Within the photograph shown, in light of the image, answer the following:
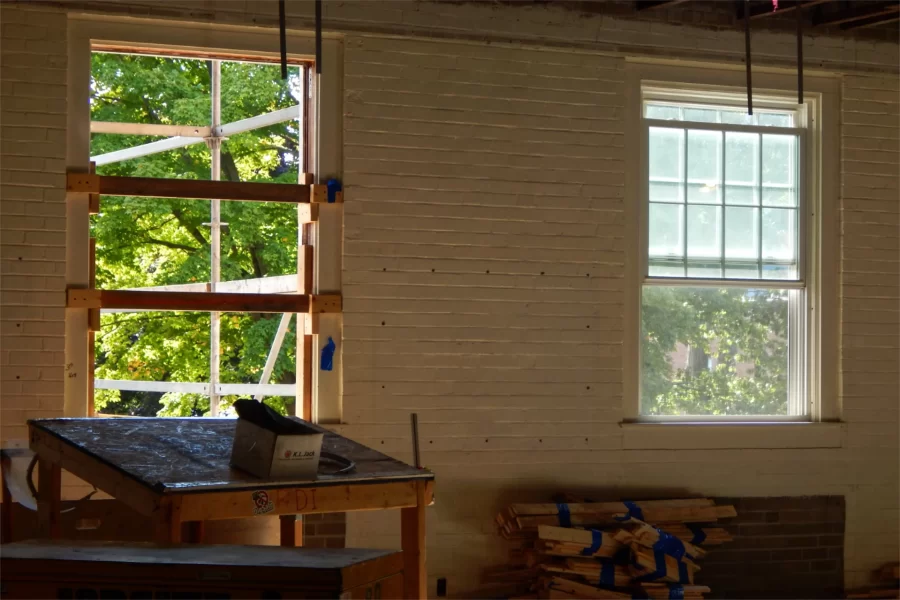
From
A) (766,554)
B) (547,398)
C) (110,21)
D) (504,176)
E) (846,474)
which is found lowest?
(766,554)

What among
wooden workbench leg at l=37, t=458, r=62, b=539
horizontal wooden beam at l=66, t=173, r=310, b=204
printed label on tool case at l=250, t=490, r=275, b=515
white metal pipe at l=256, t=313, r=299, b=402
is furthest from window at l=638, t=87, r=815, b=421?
wooden workbench leg at l=37, t=458, r=62, b=539

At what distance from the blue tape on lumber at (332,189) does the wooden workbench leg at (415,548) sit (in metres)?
2.53

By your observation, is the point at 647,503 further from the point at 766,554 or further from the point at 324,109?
the point at 324,109

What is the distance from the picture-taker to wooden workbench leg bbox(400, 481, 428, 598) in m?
3.73

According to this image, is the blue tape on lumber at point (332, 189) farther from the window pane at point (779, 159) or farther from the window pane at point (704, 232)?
the window pane at point (779, 159)

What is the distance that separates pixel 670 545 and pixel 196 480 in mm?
3435

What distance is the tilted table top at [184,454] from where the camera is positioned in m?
3.39

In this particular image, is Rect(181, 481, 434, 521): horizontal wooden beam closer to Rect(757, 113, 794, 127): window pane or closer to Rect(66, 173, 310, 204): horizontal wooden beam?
Rect(66, 173, 310, 204): horizontal wooden beam

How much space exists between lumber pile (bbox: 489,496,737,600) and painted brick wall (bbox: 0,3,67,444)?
2.79 m

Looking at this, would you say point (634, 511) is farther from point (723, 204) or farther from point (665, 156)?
point (665, 156)

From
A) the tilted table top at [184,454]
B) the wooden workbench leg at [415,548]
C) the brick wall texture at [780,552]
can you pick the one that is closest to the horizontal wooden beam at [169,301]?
the tilted table top at [184,454]

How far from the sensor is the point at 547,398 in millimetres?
6281

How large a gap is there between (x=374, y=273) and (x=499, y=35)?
66.1 inches

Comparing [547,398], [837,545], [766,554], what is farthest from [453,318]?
[837,545]
